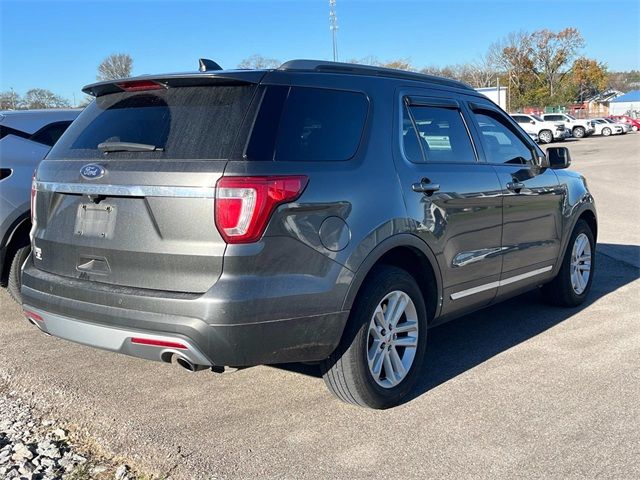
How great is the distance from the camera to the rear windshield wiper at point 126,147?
3404mm

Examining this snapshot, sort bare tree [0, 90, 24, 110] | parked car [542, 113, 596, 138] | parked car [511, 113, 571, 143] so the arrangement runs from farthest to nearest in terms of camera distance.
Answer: parked car [542, 113, 596, 138] → parked car [511, 113, 571, 143] → bare tree [0, 90, 24, 110]

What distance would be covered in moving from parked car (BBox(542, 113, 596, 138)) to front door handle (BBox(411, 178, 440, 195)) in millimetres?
42671

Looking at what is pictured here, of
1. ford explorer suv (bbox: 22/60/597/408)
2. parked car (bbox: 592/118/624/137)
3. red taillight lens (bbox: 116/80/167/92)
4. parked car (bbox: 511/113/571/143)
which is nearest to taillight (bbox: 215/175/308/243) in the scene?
ford explorer suv (bbox: 22/60/597/408)

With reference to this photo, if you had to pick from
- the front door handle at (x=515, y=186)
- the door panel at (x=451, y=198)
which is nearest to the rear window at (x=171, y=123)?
the door panel at (x=451, y=198)

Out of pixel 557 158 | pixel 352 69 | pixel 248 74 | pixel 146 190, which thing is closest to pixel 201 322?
pixel 146 190

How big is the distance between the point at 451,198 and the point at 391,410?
55.5 inches

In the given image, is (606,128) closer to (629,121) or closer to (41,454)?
(629,121)

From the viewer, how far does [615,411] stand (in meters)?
3.93

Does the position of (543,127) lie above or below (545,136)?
above

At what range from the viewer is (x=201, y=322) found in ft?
10.2

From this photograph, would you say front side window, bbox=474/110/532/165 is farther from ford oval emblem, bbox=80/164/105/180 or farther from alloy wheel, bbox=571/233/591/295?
ford oval emblem, bbox=80/164/105/180

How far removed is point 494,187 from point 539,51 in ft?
265

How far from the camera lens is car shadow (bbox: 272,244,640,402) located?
4.64 m

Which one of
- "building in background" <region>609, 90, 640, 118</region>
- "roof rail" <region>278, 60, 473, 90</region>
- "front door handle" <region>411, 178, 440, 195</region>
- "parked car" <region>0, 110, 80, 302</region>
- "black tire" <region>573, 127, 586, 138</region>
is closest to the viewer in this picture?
"roof rail" <region>278, 60, 473, 90</region>
